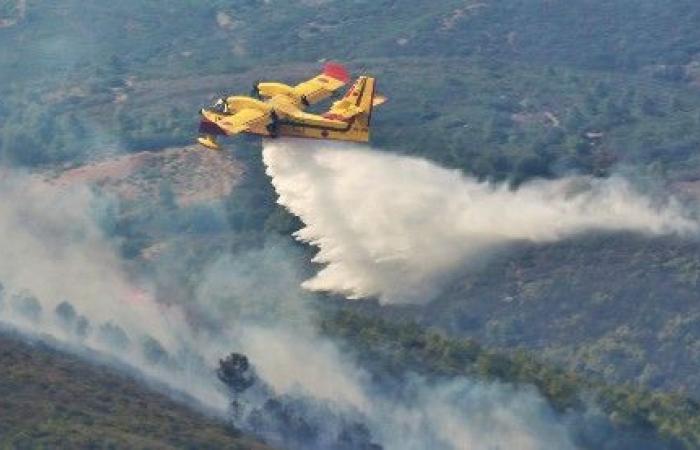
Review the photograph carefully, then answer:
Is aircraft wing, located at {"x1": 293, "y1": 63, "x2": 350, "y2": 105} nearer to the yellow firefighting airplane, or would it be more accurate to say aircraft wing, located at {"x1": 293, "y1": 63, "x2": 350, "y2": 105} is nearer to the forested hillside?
the yellow firefighting airplane

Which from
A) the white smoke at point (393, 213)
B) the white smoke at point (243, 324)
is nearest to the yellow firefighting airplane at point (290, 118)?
the white smoke at point (393, 213)

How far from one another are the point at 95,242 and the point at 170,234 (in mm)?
10212

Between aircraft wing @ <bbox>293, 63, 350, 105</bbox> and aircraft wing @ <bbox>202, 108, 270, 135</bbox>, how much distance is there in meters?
5.39

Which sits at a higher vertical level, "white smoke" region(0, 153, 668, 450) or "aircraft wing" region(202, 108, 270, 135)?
"aircraft wing" region(202, 108, 270, 135)

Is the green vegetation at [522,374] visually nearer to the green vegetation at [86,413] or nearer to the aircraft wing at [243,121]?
the aircraft wing at [243,121]

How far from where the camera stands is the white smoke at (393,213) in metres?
134

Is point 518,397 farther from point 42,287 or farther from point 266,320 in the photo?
point 42,287

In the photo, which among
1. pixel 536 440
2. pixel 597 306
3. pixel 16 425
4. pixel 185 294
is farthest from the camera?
pixel 597 306

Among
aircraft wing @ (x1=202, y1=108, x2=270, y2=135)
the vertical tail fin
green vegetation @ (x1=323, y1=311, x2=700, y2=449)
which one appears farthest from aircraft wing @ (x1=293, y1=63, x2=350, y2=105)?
green vegetation @ (x1=323, y1=311, x2=700, y2=449)

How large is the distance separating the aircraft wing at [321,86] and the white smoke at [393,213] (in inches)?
154

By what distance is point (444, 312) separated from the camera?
15625 centimetres

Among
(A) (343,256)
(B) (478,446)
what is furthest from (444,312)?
(B) (478,446)

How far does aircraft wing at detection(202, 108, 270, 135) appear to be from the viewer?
430 ft

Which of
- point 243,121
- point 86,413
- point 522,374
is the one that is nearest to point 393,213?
point 243,121
